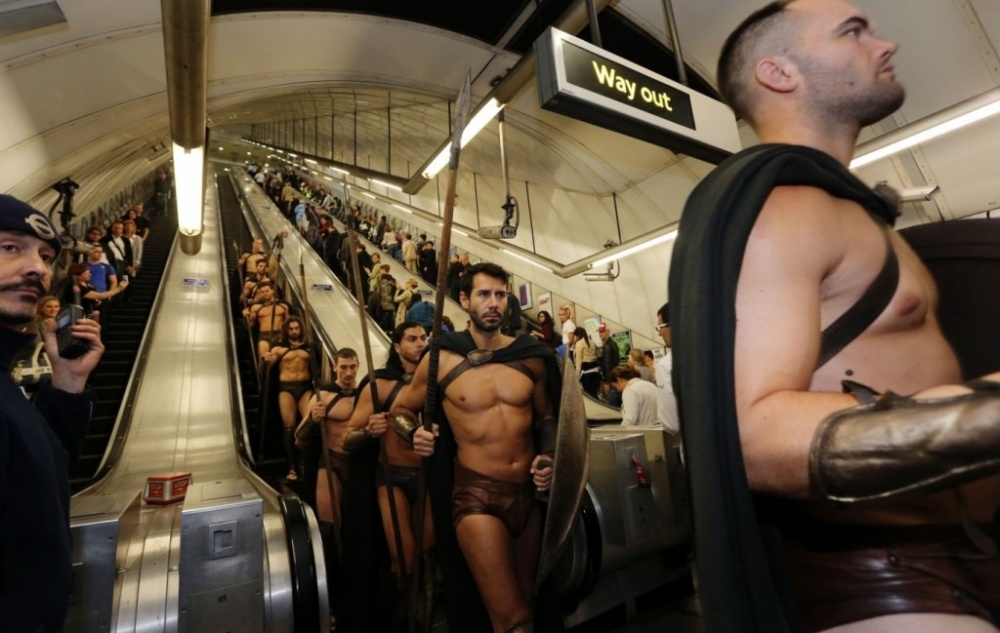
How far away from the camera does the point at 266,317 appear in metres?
7.36

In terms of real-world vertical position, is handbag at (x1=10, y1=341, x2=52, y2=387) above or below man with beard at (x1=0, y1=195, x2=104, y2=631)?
above

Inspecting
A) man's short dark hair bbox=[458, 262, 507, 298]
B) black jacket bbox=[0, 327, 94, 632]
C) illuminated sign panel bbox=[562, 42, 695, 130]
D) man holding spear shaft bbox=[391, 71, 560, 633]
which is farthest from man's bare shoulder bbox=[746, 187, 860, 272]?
illuminated sign panel bbox=[562, 42, 695, 130]

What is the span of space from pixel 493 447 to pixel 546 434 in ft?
1.06

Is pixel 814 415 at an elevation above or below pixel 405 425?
below

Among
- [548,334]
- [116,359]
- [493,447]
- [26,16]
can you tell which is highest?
[26,16]

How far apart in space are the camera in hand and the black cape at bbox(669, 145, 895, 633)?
231cm

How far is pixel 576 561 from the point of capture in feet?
8.81

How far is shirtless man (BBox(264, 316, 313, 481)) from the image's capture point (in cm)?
594

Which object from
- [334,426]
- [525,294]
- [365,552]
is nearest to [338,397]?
[334,426]

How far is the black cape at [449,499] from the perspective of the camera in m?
2.60

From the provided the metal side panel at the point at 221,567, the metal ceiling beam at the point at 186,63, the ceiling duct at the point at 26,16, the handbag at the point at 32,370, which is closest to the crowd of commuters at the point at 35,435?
the metal side panel at the point at 221,567

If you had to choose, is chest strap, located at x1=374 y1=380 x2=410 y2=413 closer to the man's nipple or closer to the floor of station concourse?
the floor of station concourse

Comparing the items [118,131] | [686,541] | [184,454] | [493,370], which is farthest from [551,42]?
[118,131]

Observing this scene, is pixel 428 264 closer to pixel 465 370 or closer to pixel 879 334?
pixel 465 370
